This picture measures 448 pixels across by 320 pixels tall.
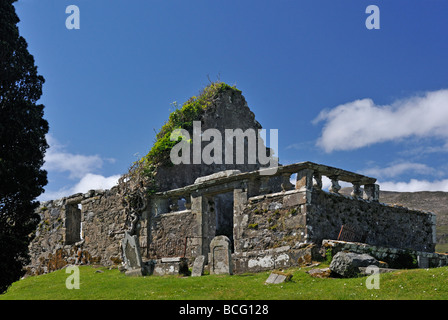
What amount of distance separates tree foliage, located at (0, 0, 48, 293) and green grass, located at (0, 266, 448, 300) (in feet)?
4.83

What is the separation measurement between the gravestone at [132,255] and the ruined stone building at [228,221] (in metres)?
0.03

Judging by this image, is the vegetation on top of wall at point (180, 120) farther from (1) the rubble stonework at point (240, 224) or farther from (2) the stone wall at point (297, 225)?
(2) the stone wall at point (297, 225)

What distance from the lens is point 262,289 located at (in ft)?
34.8

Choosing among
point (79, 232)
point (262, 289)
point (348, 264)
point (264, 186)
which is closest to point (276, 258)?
point (264, 186)

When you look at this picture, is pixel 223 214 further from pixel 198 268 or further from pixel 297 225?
pixel 297 225

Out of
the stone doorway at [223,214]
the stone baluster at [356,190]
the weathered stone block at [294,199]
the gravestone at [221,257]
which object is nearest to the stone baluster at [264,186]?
the weathered stone block at [294,199]

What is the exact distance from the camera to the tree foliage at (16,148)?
488 inches

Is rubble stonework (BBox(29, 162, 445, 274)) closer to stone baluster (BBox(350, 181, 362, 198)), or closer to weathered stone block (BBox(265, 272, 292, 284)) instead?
stone baluster (BBox(350, 181, 362, 198))

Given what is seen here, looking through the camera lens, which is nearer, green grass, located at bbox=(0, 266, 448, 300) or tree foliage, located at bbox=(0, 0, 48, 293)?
green grass, located at bbox=(0, 266, 448, 300)

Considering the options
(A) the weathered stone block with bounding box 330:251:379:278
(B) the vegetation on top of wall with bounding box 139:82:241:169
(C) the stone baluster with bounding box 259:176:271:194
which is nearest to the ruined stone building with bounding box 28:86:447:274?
(C) the stone baluster with bounding box 259:176:271:194

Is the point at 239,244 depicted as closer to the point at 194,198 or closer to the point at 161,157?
the point at 194,198

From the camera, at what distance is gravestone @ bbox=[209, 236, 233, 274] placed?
13900mm

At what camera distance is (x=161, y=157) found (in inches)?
765

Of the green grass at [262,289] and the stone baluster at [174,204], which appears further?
the stone baluster at [174,204]
